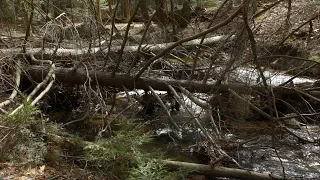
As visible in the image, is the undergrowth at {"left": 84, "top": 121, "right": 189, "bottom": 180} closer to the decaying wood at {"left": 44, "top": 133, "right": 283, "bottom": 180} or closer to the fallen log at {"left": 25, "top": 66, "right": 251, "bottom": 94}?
the decaying wood at {"left": 44, "top": 133, "right": 283, "bottom": 180}

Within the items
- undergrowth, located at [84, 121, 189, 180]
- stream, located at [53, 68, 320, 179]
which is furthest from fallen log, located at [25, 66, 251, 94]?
undergrowth, located at [84, 121, 189, 180]

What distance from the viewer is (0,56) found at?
5.93m

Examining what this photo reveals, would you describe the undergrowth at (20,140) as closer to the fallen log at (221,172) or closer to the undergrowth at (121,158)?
the undergrowth at (121,158)

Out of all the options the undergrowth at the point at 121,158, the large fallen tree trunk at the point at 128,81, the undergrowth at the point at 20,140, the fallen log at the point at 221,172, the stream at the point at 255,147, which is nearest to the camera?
the undergrowth at the point at 20,140

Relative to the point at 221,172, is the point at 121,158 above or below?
above

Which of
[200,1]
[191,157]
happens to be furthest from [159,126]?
[200,1]

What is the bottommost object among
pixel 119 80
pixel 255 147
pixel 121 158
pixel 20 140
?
pixel 255 147

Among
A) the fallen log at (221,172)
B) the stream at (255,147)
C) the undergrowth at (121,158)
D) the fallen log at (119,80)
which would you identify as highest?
the fallen log at (119,80)

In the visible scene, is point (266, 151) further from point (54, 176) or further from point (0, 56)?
point (0, 56)

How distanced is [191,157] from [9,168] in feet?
9.99

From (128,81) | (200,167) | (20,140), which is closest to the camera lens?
(20,140)

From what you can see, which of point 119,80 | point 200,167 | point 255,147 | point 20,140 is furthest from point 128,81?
point 20,140

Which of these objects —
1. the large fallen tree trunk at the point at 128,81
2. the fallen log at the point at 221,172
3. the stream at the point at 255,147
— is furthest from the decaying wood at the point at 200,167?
the large fallen tree trunk at the point at 128,81

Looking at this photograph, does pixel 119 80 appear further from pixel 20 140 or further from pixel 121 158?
pixel 20 140
